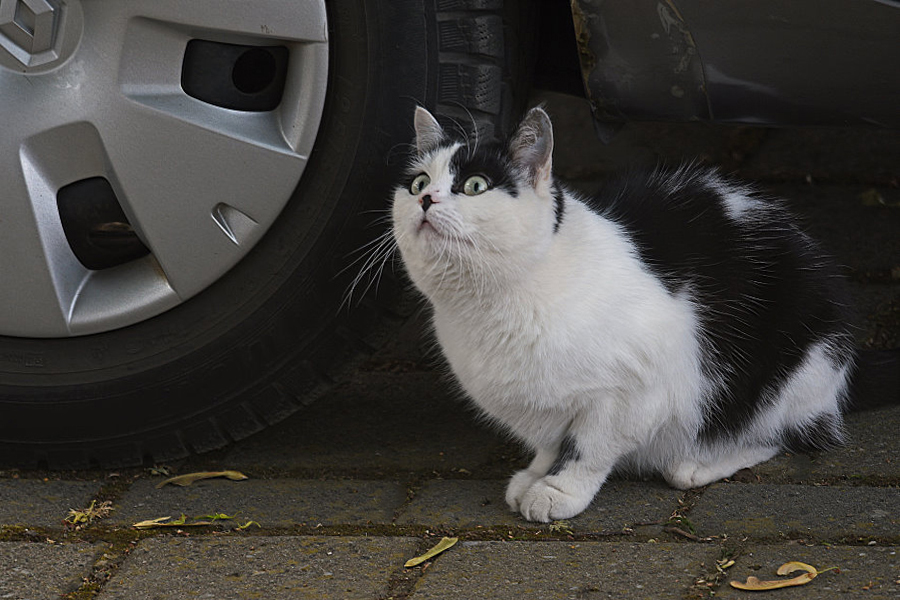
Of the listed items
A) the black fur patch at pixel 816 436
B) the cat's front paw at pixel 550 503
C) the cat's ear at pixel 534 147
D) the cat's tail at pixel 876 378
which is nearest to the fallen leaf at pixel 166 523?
the cat's front paw at pixel 550 503

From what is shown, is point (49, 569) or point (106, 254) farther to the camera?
point (106, 254)

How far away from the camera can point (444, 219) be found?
2.00 m

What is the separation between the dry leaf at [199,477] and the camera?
93.7 inches

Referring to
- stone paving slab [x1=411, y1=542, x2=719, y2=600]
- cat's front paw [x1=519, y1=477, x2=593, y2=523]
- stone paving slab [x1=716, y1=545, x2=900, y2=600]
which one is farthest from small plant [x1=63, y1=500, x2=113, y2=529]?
stone paving slab [x1=716, y1=545, x2=900, y2=600]

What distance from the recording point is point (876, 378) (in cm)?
245

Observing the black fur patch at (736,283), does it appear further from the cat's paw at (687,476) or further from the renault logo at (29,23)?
the renault logo at (29,23)

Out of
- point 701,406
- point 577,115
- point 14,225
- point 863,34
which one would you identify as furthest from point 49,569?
point 577,115

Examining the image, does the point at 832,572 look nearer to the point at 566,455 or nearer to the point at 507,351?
the point at 566,455

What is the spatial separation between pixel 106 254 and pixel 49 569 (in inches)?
28.8

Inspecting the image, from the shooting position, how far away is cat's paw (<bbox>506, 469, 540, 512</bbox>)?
2193 mm

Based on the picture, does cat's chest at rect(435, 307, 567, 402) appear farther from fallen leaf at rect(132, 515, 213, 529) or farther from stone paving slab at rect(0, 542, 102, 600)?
stone paving slab at rect(0, 542, 102, 600)

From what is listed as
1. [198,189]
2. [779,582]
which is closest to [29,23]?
[198,189]

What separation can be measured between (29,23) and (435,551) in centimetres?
127

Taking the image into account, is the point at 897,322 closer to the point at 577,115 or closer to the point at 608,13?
the point at 608,13
